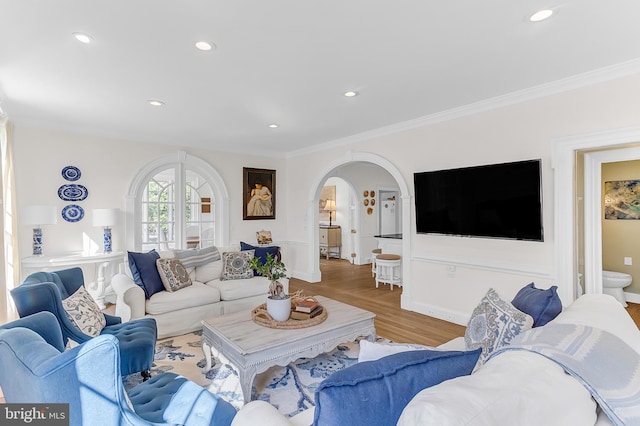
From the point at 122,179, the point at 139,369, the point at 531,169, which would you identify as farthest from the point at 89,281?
the point at 531,169

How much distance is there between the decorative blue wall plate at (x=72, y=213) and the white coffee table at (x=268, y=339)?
10.5ft

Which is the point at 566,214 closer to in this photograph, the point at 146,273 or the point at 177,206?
the point at 146,273

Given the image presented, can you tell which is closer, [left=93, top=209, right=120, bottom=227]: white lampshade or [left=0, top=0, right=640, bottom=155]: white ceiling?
[left=0, top=0, right=640, bottom=155]: white ceiling

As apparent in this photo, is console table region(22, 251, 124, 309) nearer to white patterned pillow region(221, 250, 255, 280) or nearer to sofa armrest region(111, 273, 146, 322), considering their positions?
sofa armrest region(111, 273, 146, 322)

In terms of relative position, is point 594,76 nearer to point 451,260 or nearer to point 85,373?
point 451,260

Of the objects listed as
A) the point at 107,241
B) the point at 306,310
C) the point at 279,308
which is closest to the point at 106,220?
the point at 107,241

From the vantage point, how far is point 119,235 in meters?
4.88

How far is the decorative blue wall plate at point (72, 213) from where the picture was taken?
4.46m

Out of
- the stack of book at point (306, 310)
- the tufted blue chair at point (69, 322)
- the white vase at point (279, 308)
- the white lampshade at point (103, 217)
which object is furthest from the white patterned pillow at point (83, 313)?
the white lampshade at point (103, 217)

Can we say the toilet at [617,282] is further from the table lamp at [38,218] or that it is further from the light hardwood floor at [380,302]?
the table lamp at [38,218]

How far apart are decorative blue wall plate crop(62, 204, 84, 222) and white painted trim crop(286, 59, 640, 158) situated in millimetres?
4286

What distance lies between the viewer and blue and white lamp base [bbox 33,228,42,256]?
4.09 metres

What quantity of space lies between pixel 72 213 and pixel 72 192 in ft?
0.99

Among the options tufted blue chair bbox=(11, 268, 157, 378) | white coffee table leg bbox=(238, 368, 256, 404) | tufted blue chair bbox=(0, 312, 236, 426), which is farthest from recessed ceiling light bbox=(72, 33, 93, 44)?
white coffee table leg bbox=(238, 368, 256, 404)
